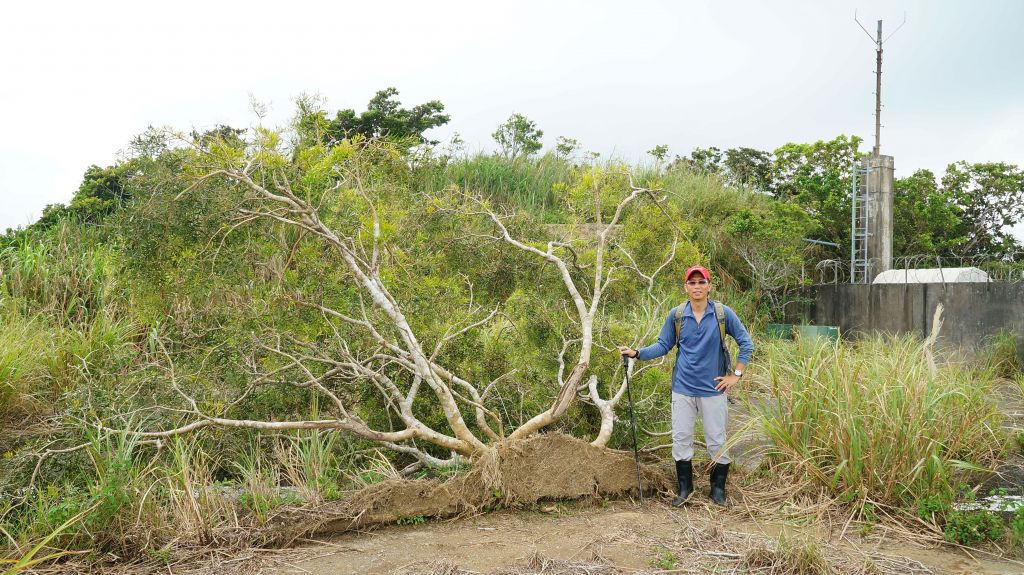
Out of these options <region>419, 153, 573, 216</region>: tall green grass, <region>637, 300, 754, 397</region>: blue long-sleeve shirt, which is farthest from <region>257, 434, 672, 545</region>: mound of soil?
<region>419, 153, 573, 216</region>: tall green grass

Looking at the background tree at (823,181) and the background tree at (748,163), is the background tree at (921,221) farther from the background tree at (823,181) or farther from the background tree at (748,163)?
the background tree at (748,163)

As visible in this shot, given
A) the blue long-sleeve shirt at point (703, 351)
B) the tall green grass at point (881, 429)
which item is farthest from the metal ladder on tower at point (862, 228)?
the blue long-sleeve shirt at point (703, 351)

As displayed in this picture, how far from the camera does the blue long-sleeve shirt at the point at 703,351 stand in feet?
17.2

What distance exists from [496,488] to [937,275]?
12107 mm

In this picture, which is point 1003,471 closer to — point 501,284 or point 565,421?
point 565,421

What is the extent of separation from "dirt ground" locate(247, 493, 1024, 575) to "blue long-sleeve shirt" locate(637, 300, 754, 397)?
0.86 metres

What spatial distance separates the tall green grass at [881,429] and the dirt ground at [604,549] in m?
0.51

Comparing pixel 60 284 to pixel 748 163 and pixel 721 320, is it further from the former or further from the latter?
pixel 748 163

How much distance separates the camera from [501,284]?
286 inches

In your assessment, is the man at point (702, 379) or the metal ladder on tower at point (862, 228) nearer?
the man at point (702, 379)

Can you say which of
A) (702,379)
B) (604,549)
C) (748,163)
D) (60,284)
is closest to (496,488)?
(604,549)

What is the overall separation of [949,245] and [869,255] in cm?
396

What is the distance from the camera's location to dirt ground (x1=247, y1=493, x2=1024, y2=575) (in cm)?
411

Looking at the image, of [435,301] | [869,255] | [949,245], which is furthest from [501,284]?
[949,245]
